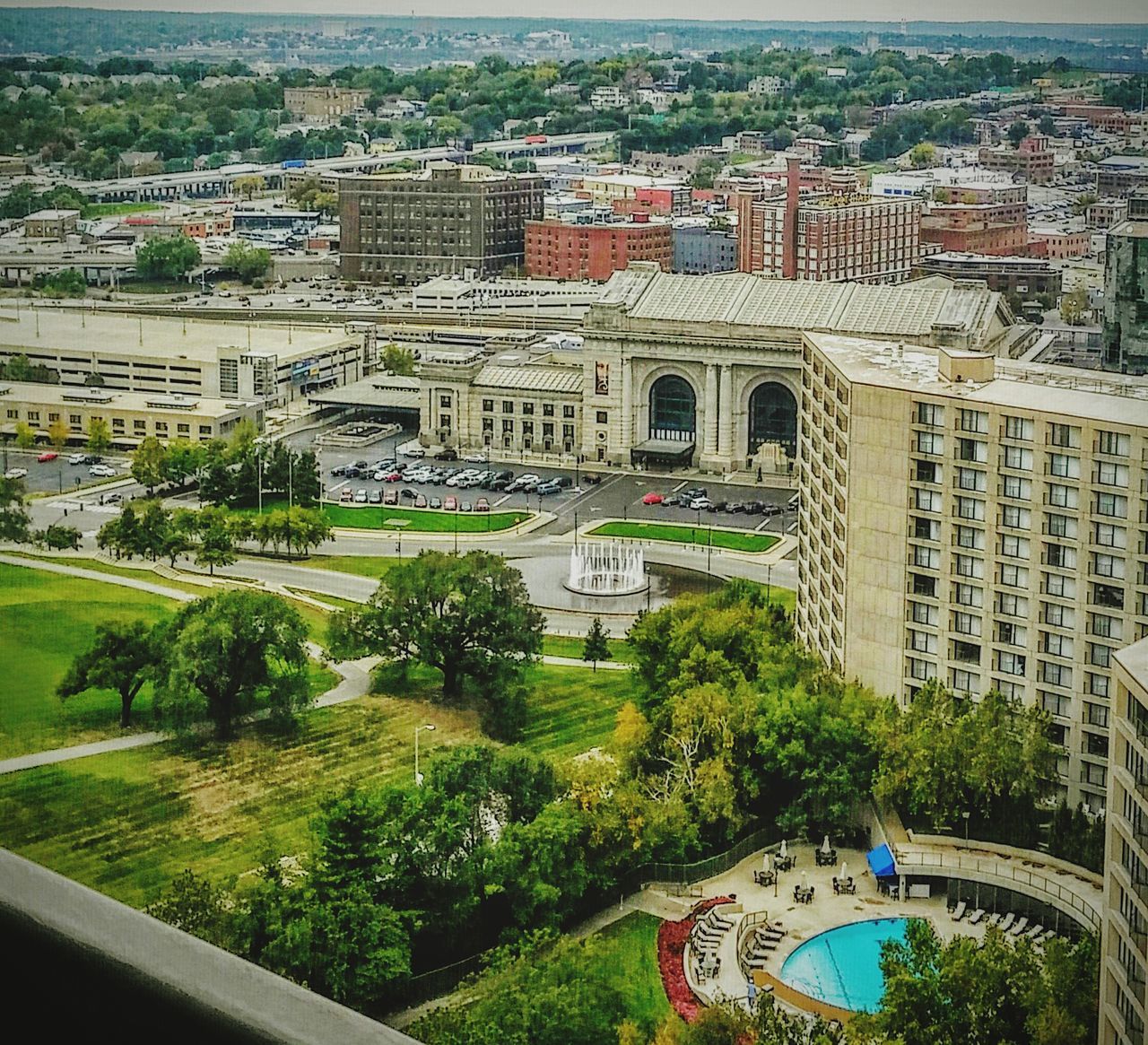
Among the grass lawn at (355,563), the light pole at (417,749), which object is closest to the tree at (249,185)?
the grass lawn at (355,563)

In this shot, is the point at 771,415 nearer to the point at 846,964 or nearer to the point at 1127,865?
the point at 846,964

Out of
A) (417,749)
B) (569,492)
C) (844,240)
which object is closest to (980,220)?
(844,240)

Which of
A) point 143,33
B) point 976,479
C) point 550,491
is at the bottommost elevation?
point 550,491

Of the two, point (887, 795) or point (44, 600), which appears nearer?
point (887, 795)

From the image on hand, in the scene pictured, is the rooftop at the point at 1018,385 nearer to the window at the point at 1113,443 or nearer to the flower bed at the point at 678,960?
the window at the point at 1113,443

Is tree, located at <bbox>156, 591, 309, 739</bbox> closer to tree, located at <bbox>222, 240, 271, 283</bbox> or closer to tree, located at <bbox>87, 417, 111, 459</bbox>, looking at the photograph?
tree, located at <bbox>87, 417, 111, 459</bbox>

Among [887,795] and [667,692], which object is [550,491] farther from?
[887,795]

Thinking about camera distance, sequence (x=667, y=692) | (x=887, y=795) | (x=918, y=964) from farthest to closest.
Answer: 1. (x=667, y=692)
2. (x=887, y=795)
3. (x=918, y=964)

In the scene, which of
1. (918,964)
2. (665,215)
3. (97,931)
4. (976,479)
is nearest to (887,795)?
(976,479)
